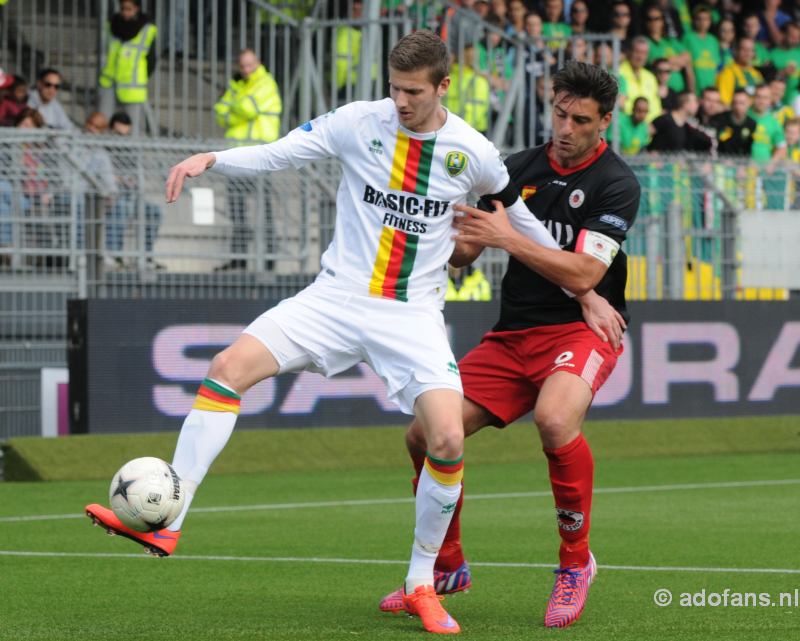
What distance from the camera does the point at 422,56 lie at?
252 inches

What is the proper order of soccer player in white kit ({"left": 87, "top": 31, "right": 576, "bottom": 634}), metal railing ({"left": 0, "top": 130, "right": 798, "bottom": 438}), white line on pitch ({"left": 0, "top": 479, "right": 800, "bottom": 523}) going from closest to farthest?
soccer player in white kit ({"left": 87, "top": 31, "right": 576, "bottom": 634}) < white line on pitch ({"left": 0, "top": 479, "right": 800, "bottom": 523}) < metal railing ({"left": 0, "top": 130, "right": 798, "bottom": 438})

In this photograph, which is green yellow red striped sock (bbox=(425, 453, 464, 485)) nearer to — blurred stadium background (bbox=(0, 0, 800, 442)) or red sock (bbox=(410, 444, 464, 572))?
red sock (bbox=(410, 444, 464, 572))

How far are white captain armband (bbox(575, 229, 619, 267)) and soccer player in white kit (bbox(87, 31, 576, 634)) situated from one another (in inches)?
16.3

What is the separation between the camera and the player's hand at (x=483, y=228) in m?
A: 6.71

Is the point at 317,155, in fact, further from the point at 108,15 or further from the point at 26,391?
the point at 108,15

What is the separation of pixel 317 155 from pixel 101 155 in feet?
23.7

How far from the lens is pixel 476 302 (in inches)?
573

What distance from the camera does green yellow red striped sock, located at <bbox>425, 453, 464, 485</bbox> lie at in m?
6.48

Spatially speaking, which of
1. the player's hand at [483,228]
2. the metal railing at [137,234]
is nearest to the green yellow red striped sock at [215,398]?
the player's hand at [483,228]

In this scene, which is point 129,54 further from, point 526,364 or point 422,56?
point 422,56

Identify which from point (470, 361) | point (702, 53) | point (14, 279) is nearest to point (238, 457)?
point (14, 279)

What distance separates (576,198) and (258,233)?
289 inches

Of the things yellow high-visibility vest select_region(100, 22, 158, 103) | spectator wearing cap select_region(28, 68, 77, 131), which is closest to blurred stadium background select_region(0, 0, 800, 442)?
yellow high-visibility vest select_region(100, 22, 158, 103)

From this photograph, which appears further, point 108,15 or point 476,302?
point 108,15
